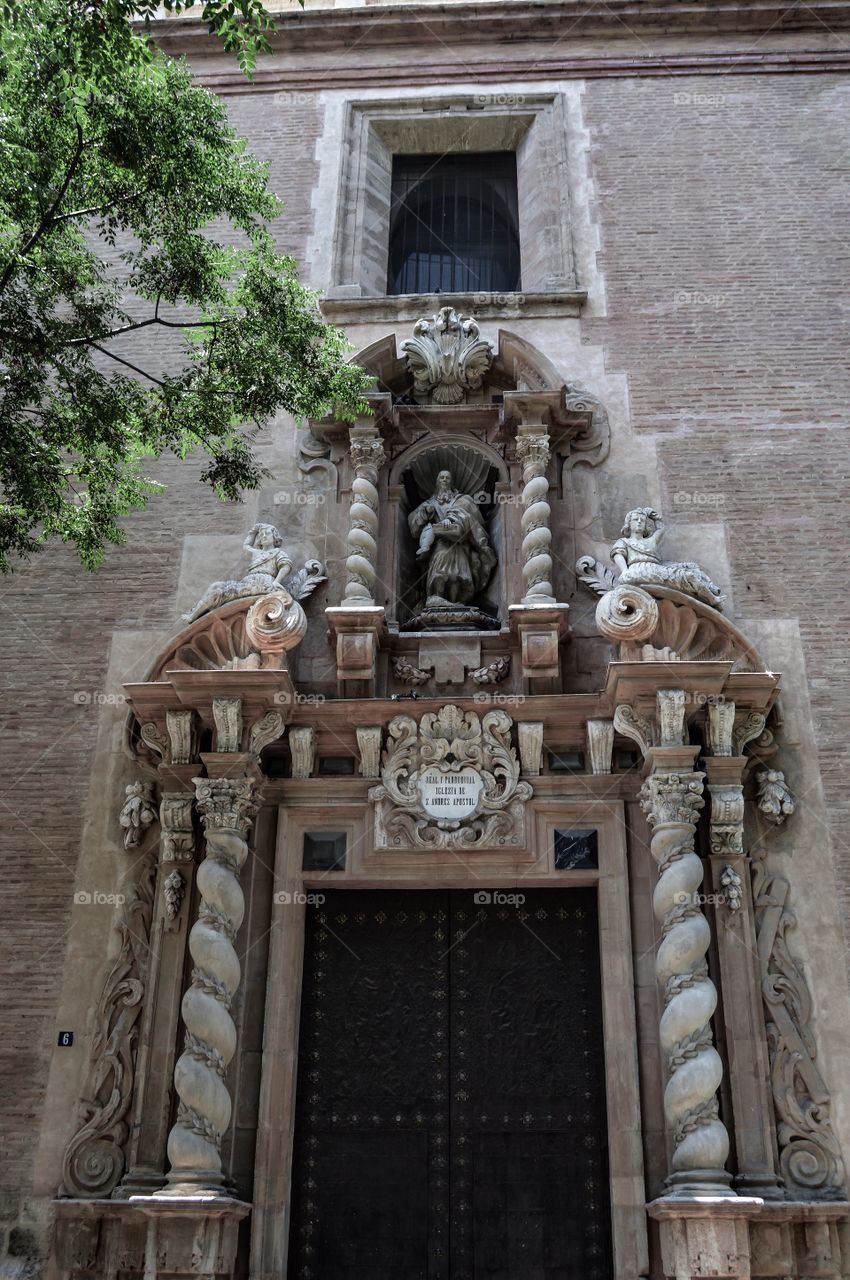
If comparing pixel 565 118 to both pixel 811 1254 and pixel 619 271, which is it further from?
pixel 811 1254

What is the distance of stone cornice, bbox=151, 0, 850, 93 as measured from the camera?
12164 millimetres

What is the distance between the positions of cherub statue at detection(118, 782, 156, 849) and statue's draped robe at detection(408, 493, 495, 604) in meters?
2.64

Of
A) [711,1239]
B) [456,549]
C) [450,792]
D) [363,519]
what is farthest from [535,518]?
[711,1239]

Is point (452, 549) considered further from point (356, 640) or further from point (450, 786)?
point (450, 786)

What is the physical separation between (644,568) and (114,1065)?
16.2ft

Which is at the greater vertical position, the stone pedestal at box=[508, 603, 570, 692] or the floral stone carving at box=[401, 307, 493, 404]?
the floral stone carving at box=[401, 307, 493, 404]

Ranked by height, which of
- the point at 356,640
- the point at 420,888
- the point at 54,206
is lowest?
the point at 420,888

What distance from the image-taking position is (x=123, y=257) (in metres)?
7.99

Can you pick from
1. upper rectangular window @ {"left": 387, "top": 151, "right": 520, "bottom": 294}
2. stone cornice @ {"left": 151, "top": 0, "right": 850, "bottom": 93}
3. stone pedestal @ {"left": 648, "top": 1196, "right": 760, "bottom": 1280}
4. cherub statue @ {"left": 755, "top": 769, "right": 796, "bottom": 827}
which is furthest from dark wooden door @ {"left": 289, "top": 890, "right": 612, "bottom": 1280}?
stone cornice @ {"left": 151, "top": 0, "right": 850, "bottom": 93}

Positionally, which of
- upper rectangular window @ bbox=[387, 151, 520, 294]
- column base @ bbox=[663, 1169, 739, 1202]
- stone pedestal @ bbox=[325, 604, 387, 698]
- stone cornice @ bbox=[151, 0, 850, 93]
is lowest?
column base @ bbox=[663, 1169, 739, 1202]

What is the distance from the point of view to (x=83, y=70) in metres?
7.17

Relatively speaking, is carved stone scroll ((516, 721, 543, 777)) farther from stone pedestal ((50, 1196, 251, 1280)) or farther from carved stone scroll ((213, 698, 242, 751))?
stone pedestal ((50, 1196, 251, 1280))

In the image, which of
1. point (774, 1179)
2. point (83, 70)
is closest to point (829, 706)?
point (774, 1179)

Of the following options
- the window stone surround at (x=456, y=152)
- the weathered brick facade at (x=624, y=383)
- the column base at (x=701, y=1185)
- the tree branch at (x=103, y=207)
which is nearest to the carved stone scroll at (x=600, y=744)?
the weathered brick facade at (x=624, y=383)
